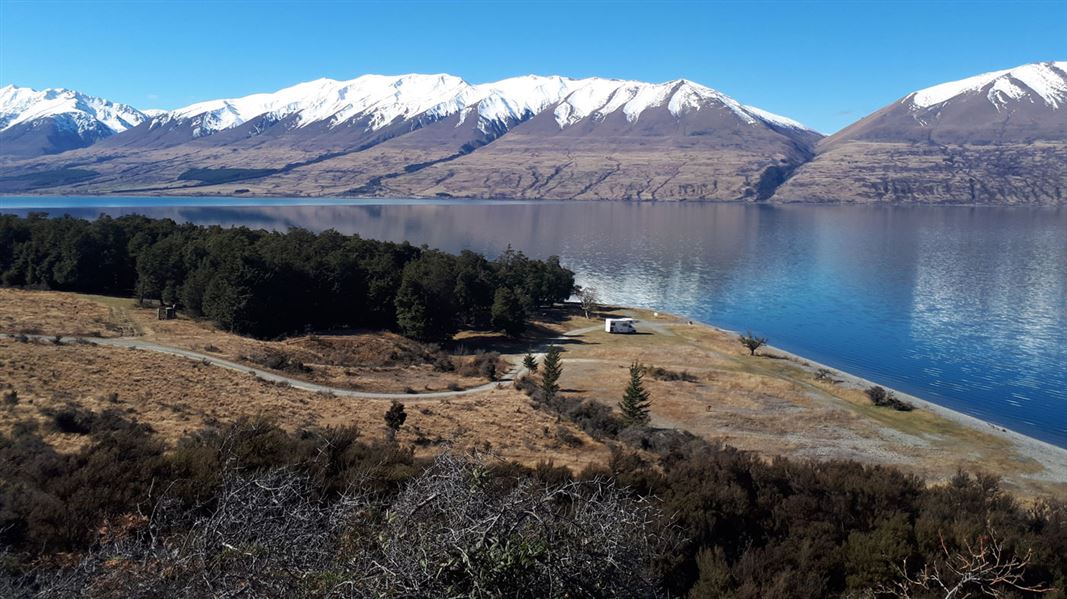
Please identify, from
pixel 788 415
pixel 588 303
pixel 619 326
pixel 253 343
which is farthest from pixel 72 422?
pixel 588 303

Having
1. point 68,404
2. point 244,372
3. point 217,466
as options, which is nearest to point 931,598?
point 217,466

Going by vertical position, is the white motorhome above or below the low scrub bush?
below

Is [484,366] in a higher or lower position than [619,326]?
higher

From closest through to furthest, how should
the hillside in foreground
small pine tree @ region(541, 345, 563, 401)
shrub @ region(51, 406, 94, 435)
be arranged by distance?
the hillside in foreground → shrub @ region(51, 406, 94, 435) → small pine tree @ region(541, 345, 563, 401)

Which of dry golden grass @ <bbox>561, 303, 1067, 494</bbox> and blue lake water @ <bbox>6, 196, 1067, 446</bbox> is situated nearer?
dry golden grass @ <bbox>561, 303, 1067, 494</bbox>

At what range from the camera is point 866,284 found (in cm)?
8906

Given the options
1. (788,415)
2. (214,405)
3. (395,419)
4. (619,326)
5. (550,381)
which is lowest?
(788,415)

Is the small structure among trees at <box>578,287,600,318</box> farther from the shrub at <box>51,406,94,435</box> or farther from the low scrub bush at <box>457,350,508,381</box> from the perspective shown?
the shrub at <box>51,406,94,435</box>

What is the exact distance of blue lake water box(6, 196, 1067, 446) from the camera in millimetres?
49375

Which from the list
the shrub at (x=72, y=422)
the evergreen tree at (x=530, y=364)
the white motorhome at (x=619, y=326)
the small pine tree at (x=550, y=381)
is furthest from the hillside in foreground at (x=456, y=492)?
the white motorhome at (x=619, y=326)

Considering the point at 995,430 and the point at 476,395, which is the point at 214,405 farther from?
the point at 995,430

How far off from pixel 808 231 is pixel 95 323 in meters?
157

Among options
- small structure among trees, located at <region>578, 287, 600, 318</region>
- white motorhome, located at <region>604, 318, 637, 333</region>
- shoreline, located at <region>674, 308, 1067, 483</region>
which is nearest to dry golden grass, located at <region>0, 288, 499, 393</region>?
white motorhome, located at <region>604, 318, 637, 333</region>

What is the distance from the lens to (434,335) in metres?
50.4
